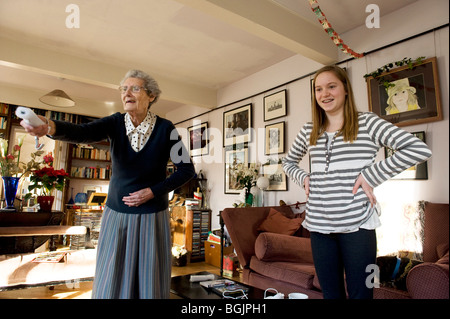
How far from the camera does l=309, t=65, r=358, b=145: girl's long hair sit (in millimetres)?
757

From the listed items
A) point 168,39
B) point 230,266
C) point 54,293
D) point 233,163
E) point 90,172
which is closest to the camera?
point 54,293

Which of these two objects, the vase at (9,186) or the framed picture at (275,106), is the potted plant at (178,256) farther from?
the framed picture at (275,106)

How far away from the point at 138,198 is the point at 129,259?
0.57 feet

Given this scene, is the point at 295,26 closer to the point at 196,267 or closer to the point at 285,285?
the point at 285,285

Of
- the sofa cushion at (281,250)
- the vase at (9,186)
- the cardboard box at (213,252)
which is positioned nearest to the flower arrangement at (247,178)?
the cardboard box at (213,252)

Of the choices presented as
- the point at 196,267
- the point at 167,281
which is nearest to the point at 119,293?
the point at 167,281

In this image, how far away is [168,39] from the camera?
330 cm

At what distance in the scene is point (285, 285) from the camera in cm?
225

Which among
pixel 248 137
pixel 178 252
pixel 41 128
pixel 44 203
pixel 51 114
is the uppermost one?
pixel 51 114

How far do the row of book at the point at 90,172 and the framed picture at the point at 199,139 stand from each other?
6.77 ft

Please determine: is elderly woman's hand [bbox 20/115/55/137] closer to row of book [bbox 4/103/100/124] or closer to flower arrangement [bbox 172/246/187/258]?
flower arrangement [bbox 172/246/187/258]

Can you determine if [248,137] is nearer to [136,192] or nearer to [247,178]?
[247,178]

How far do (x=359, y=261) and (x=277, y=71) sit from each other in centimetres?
345

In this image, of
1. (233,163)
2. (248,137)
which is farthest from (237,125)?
(233,163)
